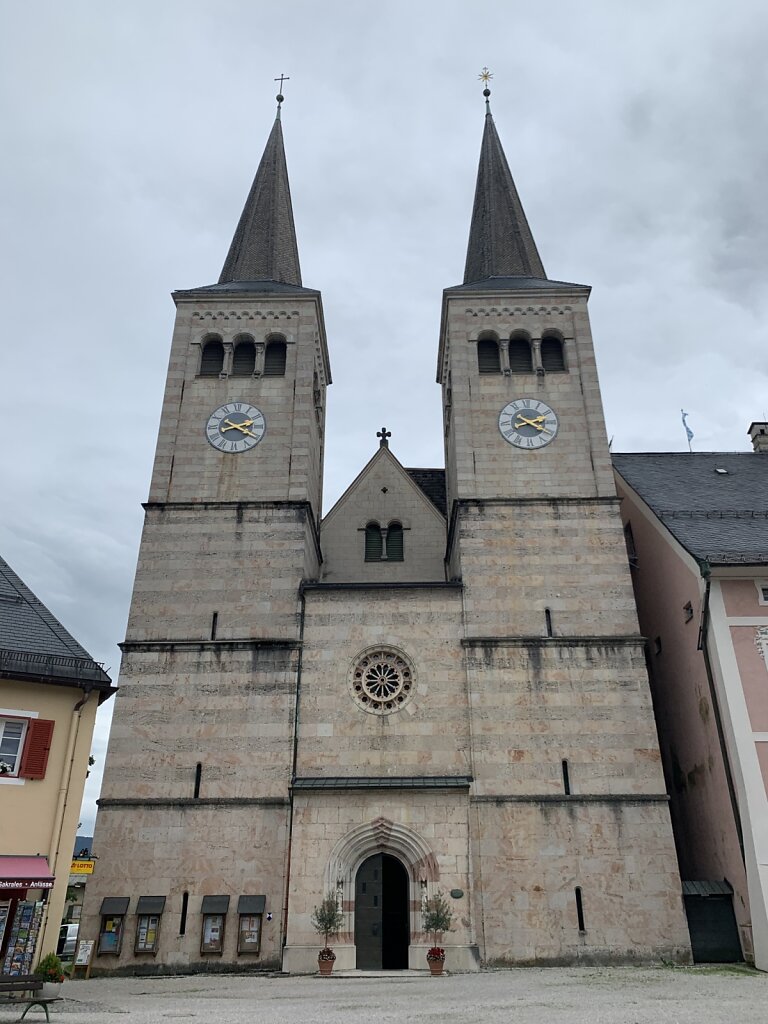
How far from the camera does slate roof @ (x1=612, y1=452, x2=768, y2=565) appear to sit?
74.4 feet

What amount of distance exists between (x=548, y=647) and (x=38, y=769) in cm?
1365

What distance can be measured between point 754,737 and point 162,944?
604 inches

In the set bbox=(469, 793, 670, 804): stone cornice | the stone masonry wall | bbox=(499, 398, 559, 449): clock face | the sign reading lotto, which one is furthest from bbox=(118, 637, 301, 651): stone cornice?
bbox=(499, 398, 559, 449): clock face

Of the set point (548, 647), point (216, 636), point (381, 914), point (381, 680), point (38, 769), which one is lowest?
point (381, 914)

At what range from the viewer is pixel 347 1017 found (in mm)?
11562

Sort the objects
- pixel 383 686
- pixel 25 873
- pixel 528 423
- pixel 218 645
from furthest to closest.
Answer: pixel 528 423
pixel 218 645
pixel 383 686
pixel 25 873

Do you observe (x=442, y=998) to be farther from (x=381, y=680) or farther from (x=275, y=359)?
(x=275, y=359)

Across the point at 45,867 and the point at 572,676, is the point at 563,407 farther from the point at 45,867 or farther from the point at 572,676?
the point at 45,867

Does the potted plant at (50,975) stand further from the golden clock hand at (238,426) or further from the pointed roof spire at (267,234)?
the pointed roof spire at (267,234)

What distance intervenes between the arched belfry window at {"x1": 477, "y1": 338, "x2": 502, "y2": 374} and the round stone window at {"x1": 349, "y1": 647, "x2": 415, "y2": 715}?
36.5ft

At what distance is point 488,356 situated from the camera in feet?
97.3

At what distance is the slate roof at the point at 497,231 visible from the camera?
33.3 meters

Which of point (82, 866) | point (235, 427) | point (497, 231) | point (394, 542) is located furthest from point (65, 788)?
point (497, 231)

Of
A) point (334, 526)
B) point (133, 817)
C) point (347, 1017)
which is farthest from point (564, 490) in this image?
point (347, 1017)
